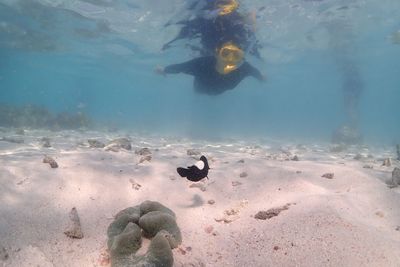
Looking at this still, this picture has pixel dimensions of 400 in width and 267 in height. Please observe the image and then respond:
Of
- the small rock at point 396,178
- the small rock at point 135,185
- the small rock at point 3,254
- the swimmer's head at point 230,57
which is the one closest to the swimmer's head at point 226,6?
the swimmer's head at point 230,57

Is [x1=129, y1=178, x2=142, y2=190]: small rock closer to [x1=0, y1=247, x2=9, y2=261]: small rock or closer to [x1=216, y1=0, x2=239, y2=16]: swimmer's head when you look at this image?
[x1=0, y1=247, x2=9, y2=261]: small rock

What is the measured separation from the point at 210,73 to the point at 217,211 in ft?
24.5

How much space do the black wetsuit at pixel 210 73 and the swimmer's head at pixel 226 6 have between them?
228cm

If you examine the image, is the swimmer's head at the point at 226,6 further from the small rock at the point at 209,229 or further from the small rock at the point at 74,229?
the small rock at the point at 74,229

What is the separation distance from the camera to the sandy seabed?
3.44 metres

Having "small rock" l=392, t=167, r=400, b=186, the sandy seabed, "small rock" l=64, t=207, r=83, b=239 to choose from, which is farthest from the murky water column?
"small rock" l=64, t=207, r=83, b=239

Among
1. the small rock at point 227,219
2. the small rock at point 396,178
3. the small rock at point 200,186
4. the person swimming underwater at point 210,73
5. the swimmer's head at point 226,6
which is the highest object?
the swimmer's head at point 226,6

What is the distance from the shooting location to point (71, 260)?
3.42 meters

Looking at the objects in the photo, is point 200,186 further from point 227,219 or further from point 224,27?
point 224,27

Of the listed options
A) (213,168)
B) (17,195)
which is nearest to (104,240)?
(17,195)

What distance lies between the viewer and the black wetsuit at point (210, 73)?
1138cm

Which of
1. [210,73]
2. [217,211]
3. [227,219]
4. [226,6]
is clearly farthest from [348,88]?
[227,219]

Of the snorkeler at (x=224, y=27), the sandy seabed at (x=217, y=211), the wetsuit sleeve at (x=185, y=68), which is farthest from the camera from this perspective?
the snorkeler at (x=224, y=27)

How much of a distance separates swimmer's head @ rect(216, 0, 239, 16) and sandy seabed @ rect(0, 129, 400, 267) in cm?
785
